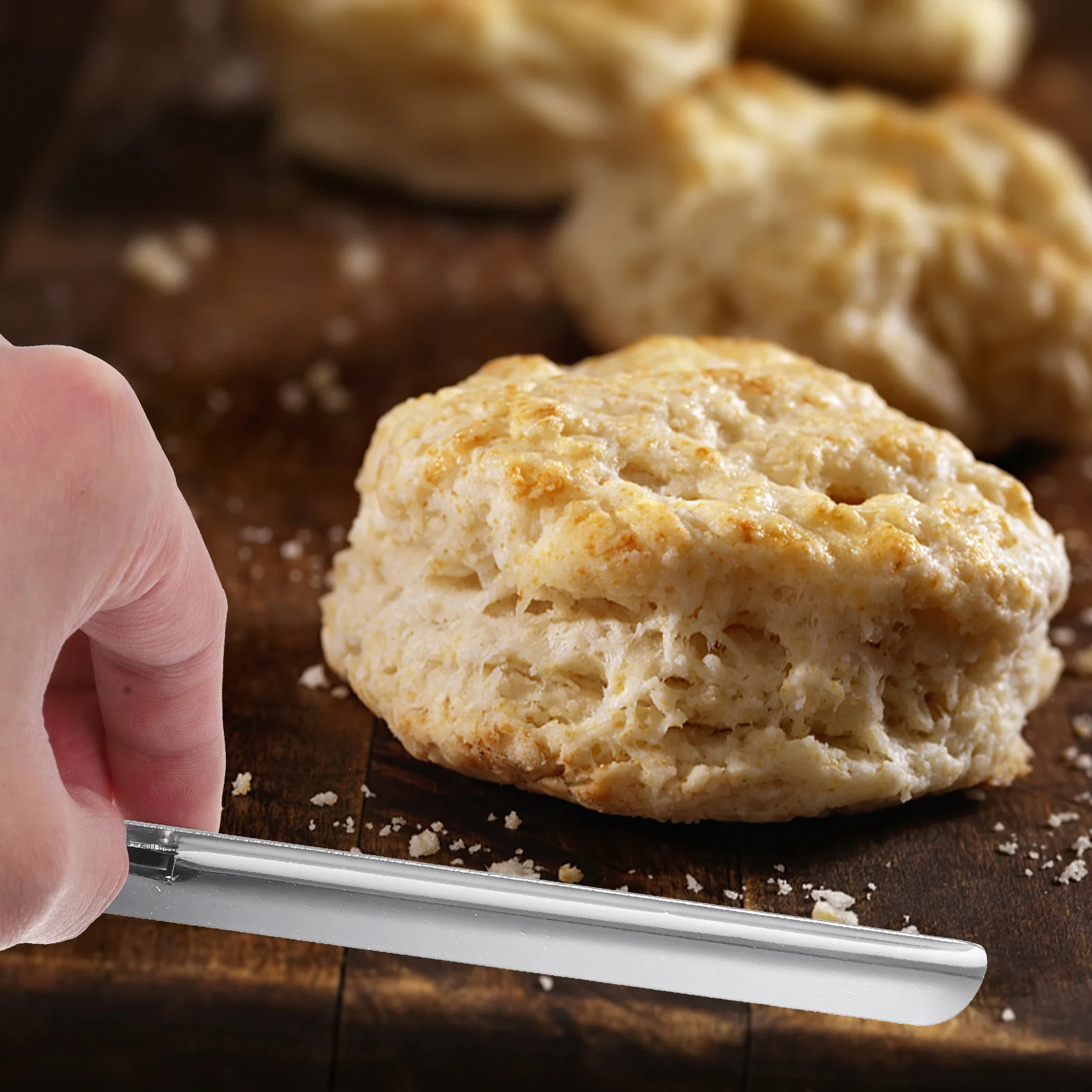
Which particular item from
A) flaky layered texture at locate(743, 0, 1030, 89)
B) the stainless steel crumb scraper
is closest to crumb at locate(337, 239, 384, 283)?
flaky layered texture at locate(743, 0, 1030, 89)

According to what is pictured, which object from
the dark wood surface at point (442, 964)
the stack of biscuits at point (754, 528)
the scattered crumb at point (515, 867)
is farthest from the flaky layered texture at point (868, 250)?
the scattered crumb at point (515, 867)

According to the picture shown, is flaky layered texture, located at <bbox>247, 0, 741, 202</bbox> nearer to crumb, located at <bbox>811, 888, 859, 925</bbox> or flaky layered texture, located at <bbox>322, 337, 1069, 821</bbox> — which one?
flaky layered texture, located at <bbox>322, 337, 1069, 821</bbox>

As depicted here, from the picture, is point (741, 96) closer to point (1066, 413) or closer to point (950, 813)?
point (1066, 413)

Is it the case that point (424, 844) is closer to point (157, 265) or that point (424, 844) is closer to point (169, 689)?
point (169, 689)

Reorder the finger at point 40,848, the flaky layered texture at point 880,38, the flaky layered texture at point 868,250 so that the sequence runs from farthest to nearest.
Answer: the flaky layered texture at point 880,38, the flaky layered texture at point 868,250, the finger at point 40,848

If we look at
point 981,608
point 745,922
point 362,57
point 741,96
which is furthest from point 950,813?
point 362,57

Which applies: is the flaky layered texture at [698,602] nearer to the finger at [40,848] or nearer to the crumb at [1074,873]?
the crumb at [1074,873]
